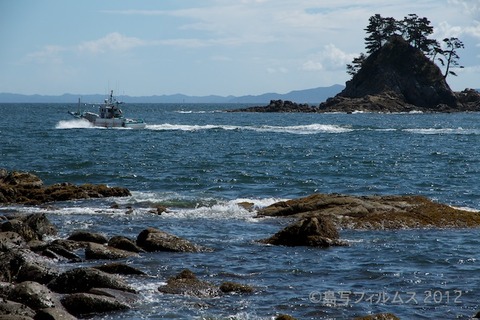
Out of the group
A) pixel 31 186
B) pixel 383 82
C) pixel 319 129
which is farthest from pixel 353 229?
pixel 383 82

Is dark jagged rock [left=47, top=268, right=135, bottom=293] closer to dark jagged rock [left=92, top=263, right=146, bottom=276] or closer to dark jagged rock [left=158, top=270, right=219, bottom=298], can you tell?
dark jagged rock [left=158, top=270, right=219, bottom=298]

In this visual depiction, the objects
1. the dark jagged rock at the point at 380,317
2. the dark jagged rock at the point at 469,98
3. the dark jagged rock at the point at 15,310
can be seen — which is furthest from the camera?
the dark jagged rock at the point at 469,98

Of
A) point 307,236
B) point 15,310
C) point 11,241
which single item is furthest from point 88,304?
point 307,236

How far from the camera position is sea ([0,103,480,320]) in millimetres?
16359

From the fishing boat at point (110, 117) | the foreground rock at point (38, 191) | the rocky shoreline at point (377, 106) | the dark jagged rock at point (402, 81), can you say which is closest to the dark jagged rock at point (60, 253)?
the foreground rock at point (38, 191)

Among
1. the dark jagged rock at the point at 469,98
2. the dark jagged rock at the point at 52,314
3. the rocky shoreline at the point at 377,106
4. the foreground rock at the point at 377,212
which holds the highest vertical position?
the dark jagged rock at the point at 469,98

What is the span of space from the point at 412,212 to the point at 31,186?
1780 cm

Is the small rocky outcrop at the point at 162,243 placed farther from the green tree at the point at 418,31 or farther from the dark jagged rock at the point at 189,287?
the green tree at the point at 418,31

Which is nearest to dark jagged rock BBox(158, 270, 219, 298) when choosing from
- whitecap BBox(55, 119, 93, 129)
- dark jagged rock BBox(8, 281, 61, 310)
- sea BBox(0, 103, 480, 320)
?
sea BBox(0, 103, 480, 320)

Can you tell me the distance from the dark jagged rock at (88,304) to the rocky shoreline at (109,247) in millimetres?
21

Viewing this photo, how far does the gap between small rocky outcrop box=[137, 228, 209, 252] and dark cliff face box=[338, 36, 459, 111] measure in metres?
141

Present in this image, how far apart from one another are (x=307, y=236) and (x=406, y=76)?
466ft

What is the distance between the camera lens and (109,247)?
20750 mm

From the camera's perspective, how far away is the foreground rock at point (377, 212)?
25.7m
